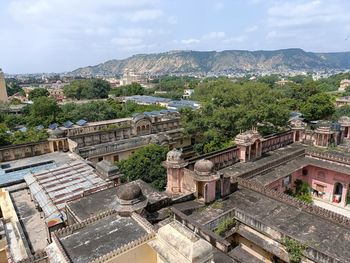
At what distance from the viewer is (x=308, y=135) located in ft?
91.2

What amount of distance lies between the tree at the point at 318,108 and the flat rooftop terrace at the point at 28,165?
35.6 meters

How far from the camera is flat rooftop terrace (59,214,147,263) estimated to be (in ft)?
28.2

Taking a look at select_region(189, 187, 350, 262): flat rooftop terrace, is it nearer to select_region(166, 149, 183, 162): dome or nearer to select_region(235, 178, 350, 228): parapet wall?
select_region(235, 178, 350, 228): parapet wall

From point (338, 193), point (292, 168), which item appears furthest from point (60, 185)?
point (338, 193)

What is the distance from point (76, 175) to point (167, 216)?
8.55m

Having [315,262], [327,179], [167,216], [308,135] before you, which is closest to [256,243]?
[315,262]

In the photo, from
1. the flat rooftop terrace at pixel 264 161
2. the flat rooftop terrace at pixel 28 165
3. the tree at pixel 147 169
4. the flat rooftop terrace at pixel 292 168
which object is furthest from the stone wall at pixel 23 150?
the flat rooftop terrace at pixel 292 168

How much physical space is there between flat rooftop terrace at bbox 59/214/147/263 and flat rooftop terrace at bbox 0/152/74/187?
41.6 ft

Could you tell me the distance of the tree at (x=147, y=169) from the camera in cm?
2344

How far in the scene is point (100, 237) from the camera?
9469 mm

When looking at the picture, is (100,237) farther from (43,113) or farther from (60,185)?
(43,113)

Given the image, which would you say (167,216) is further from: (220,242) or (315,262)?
(315,262)

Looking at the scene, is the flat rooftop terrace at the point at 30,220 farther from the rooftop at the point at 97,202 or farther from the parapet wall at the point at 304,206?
the parapet wall at the point at 304,206

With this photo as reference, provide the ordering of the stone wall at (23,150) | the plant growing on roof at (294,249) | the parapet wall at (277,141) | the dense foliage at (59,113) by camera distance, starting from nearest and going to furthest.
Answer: the plant growing on roof at (294,249)
the parapet wall at (277,141)
the stone wall at (23,150)
the dense foliage at (59,113)
